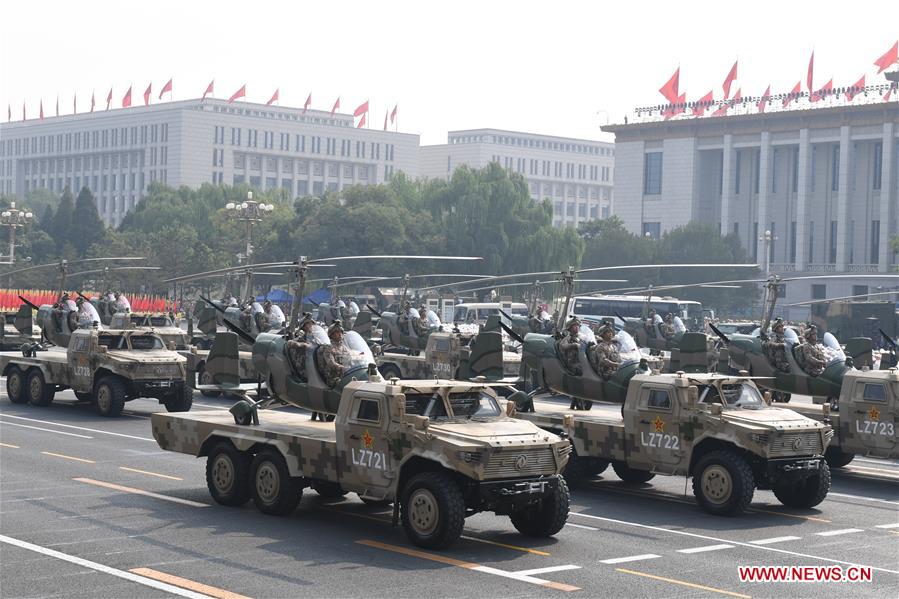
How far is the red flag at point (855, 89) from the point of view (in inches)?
4104

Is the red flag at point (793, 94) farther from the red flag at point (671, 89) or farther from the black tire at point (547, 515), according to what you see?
the black tire at point (547, 515)

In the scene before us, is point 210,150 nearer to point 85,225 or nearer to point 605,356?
point 85,225

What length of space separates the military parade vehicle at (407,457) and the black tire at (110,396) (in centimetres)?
1103

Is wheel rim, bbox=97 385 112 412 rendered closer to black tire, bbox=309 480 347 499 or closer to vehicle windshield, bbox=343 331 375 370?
vehicle windshield, bbox=343 331 375 370

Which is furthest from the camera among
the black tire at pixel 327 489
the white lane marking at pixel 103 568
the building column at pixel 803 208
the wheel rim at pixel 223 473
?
the building column at pixel 803 208

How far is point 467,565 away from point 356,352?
6551 mm

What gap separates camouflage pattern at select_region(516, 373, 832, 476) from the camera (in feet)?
59.8

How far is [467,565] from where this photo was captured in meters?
14.3

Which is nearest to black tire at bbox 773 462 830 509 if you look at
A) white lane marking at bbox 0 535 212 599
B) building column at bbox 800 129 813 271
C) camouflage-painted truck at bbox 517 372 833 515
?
camouflage-painted truck at bbox 517 372 833 515

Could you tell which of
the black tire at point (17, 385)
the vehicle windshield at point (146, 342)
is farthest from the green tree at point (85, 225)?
the vehicle windshield at point (146, 342)

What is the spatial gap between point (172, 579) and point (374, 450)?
3.30m

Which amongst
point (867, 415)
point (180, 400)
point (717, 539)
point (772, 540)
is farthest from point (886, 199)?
point (717, 539)

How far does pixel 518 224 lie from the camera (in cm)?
9888

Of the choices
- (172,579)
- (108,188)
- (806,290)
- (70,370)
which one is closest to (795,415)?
(172,579)
